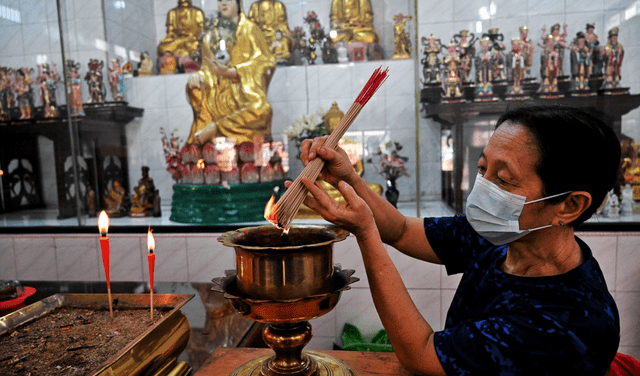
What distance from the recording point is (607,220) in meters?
2.51

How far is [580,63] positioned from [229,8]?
97.6 inches

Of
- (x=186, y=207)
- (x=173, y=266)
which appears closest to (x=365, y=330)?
(x=173, y=266)

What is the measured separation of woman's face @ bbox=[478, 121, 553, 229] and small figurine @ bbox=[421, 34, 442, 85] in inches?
77.2

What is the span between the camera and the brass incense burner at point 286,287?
2.56 ft

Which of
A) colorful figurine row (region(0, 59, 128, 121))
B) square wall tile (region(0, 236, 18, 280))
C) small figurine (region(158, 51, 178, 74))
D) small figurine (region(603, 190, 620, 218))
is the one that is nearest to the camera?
small figurine (region(603, 190, 620, 218))

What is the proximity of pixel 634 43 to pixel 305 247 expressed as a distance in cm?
284

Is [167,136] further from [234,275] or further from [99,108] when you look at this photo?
[234,275]

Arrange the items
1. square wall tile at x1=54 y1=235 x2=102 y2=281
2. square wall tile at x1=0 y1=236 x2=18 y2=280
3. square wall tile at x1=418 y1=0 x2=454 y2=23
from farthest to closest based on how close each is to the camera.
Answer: square wall tile at x1=0 y1=236 x2=18 y2=280, square wall tile at x1=54 y1=235 x2=102 y2=281, square wall tile at x1=418 y1=0 x2=454 y2=23

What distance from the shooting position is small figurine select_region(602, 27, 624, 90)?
260 centimetres

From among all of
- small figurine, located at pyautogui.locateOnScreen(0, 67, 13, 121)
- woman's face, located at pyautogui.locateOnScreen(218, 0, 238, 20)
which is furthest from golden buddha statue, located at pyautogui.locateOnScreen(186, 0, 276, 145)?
small figurine, located at pyautogui.locateOnScreen(0, 67, 13, 121)

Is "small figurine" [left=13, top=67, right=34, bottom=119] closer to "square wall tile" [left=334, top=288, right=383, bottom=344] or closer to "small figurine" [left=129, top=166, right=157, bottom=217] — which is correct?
"small figurine" [left=129, top=166, right=157, bottom=217]

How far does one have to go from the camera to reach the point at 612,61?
261 centimetres

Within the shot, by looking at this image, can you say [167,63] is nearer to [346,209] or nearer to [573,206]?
[346,209]

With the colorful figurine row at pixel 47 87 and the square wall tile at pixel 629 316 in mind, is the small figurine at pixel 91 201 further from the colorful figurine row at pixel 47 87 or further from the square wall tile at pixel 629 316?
the square wall tile at pixel 629 316
